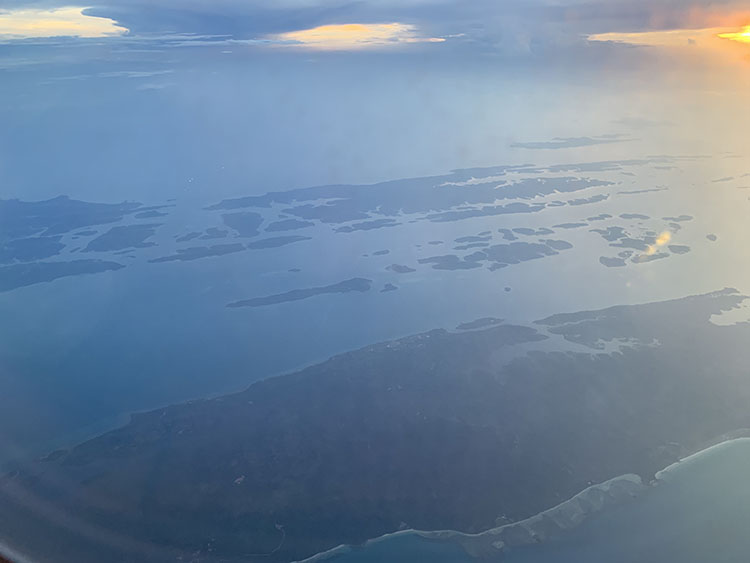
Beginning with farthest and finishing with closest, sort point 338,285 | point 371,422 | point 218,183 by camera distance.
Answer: point 218,183
point 338,285
point 371,422

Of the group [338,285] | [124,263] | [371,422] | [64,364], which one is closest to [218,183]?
[124,263]

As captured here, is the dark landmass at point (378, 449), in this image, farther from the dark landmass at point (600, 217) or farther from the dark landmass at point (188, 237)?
the dark landmass at point (188, 237)

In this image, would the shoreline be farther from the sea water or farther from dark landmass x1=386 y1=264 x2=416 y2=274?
dark landmass x1=386 y1=264 x2=416 y2=274

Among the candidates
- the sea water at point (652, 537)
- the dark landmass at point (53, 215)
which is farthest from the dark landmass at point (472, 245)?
the dark landmass at point (53, 215)

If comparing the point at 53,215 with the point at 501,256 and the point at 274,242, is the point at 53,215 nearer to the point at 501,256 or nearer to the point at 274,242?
the point at 274,242

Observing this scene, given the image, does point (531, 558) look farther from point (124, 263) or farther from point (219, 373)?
point (124, 263)
